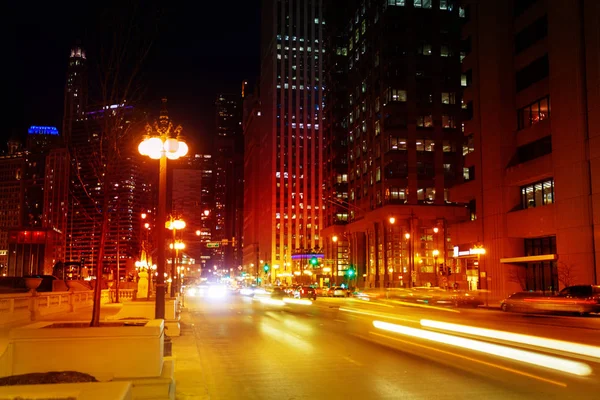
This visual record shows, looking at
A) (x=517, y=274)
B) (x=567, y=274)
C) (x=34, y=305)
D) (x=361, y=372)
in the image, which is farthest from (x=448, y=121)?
(x=361, y=372)

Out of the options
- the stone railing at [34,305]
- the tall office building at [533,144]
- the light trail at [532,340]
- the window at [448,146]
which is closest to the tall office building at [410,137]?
the window at [448,146]

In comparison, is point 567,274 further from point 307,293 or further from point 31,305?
point 31,305

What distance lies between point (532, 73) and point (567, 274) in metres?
18.7

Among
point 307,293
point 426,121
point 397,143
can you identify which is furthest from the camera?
point 426,121

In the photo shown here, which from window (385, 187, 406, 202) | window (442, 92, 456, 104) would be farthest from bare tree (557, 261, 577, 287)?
window (442, 92, 456, 104)

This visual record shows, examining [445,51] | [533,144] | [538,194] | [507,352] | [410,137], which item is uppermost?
[445,51]

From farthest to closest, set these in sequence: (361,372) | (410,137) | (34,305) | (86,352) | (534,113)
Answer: (410,137) < (534,113) < (34,305) < (361,372) < (86,352)

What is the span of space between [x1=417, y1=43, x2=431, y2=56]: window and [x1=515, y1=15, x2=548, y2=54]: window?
126 feet

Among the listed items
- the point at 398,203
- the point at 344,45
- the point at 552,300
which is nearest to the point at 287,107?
the point at 344,45

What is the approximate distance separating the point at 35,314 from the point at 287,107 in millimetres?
146860

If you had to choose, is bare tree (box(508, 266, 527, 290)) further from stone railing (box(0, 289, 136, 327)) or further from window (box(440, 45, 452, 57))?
window (box(440, 45, 452, 57))

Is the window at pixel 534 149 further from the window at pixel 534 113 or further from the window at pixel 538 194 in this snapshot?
the window at pixel 538 194

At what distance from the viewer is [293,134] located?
6649 inches

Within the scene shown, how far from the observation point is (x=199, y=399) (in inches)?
386
